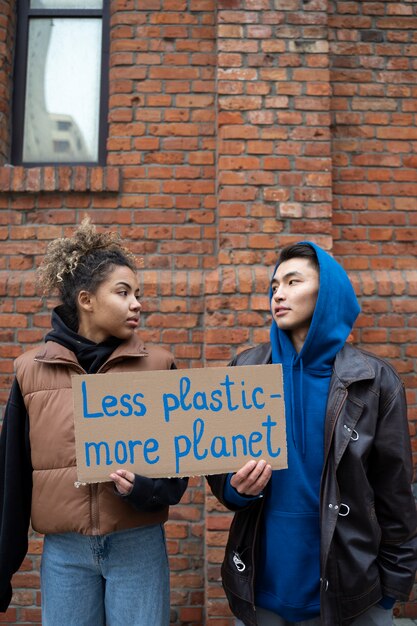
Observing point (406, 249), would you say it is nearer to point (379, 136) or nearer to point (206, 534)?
point (379, 136)

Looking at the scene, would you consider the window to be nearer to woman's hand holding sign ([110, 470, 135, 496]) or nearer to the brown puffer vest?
the brown puffer vest

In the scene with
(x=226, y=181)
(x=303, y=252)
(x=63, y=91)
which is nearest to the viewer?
(x=303, y=252)

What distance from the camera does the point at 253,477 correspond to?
1.51 meters

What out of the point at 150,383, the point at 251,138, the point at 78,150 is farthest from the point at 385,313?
the point at 78,150

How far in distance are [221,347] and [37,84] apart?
2.08 metres

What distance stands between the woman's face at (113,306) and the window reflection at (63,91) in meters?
1.76

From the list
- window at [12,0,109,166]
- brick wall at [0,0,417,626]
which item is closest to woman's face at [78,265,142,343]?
brick wall at [0,0,417,626]

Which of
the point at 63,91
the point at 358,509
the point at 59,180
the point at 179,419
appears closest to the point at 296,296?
the point at 179,419

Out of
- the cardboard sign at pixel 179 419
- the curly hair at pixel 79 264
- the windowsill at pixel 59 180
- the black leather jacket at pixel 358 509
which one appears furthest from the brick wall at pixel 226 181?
the cardboard sign at pixel 179 419

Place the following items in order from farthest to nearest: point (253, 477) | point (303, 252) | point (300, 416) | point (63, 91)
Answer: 1. point (63, 91)
2. point (303, 252)
3. point (300, 416)
4. point (253, 477)

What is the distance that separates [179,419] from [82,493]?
40 centimetres

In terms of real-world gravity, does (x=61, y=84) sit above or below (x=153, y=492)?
above

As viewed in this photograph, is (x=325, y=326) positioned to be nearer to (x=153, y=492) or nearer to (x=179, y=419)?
(x=179, y=419)

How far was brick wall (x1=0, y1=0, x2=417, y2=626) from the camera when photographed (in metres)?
2.83
